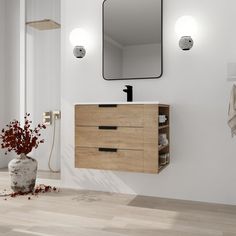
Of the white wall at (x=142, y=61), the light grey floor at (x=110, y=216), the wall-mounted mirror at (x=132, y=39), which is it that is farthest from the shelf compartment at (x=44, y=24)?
the light grey floor at (x=110, y=216)

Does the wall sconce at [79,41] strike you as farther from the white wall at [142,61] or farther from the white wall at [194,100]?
the white wall at [142,61]

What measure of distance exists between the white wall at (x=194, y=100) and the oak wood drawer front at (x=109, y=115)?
459mm

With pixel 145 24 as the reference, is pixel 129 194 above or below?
below

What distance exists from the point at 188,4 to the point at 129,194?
1.88 m

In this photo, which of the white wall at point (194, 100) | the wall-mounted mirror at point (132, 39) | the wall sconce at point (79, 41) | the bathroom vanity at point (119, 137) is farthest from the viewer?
the wall sconce at point (79, 41)

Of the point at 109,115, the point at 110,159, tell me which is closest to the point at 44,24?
the point at 109,115

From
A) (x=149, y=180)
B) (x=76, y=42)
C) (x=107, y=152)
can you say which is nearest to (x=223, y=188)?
(x=149, y=180)

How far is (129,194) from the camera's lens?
111 inches

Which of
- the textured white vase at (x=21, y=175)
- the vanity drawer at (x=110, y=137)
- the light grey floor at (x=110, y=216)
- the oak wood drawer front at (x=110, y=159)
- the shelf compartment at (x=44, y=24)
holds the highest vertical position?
the shelf compartment at (x=44, y=24)

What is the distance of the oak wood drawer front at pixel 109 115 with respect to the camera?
2.33 metres

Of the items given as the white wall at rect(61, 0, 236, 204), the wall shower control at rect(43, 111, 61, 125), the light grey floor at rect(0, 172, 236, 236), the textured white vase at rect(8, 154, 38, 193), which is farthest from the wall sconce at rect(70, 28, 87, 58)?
the light grey floor at rect(0, 172, 236, 236)

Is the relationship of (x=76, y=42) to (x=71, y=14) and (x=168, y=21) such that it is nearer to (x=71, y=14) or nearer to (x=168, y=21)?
(x=71, y=14)

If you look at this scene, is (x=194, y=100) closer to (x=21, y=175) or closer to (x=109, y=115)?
(x=109, y=115)

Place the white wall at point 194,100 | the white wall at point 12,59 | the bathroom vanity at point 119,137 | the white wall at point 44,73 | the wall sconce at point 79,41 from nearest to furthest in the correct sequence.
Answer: the bathroom vanity at point 119,137, the white wall at point 194,100, the wall sconce at point 79,41, the white wall at point 44,73, the white wall at point 12,59
